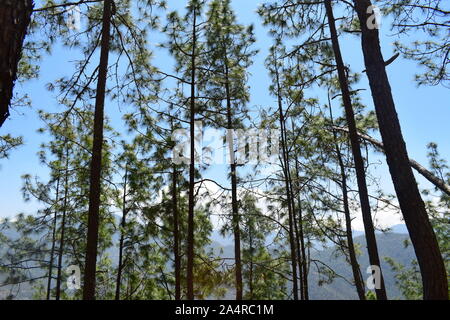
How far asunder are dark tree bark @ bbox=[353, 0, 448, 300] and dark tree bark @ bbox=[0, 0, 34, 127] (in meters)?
3.96

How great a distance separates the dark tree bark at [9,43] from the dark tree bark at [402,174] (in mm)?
3962

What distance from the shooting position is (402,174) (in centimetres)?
375

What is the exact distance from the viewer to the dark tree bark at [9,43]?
1481 mm

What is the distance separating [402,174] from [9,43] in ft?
13.2

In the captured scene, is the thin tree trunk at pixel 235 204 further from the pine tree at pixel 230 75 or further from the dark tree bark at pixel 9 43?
the dark tree bark at pixel 9 43

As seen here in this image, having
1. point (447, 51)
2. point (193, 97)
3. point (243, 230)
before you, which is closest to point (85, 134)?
point (193, 97)

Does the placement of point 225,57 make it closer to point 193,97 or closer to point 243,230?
point 193,97

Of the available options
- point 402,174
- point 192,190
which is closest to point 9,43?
point 402,174

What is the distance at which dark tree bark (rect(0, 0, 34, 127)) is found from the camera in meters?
1.48

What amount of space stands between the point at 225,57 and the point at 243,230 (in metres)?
5.16

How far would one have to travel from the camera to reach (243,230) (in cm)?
938

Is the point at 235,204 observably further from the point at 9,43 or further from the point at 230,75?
the point at 9,43
